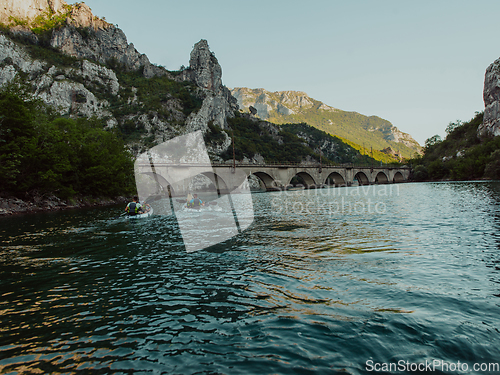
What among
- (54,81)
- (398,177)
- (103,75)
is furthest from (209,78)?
(398,177)

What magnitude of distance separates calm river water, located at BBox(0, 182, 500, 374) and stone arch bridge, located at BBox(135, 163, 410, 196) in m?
37.6

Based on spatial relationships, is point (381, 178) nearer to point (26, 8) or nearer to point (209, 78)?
point (209, 78)

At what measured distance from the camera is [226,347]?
175 inches

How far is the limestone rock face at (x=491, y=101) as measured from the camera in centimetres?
9975

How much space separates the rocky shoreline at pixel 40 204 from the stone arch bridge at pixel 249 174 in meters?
8.65

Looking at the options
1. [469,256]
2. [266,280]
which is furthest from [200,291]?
[469,256]

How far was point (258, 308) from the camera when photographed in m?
5.81

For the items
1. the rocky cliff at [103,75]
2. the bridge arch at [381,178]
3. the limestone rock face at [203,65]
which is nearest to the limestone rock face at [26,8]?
the rocky cliff at [103,75]

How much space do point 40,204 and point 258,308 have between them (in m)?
36.1

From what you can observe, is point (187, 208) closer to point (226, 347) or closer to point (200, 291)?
point (200, 291)

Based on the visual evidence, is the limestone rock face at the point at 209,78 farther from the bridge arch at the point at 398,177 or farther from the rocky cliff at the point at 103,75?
the bridge arch at the point at 398,177

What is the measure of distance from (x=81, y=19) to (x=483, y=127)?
17107cm

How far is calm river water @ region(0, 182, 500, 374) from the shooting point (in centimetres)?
408

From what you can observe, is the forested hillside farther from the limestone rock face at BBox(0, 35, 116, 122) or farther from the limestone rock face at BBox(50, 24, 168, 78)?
the limestone rock face at BBox(50, 24, 168, 78)
